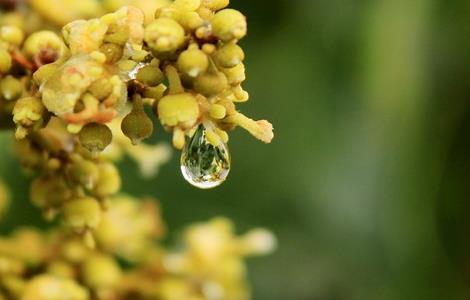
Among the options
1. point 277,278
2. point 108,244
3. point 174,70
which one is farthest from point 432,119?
point 174,70

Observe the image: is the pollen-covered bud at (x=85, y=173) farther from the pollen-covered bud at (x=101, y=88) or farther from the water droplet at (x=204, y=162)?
the pollen-covered bud at (x=101, y=88)

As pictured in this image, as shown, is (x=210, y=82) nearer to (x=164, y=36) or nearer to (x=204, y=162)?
(x=164, y=36)

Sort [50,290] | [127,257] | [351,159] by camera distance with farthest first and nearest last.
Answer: [351,159], [127,257], [50,290]

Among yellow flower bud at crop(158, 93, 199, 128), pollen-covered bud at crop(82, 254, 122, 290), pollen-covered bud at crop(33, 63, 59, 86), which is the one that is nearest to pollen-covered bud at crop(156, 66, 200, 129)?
yellow flower bud at crop(158, 93, 199, 128)

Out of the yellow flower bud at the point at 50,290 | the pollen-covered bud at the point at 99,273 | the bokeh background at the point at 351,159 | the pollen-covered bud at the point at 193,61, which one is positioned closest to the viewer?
→ the pollen-covered bud at the point at 193,61

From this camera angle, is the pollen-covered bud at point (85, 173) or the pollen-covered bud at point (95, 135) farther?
the pollen-covered bud at point (85, 173)

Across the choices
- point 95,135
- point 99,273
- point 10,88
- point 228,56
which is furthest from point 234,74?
point 99,273

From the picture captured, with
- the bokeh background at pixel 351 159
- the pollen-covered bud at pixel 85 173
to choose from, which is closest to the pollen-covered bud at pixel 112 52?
the pollen-covered bud at pixel 85 173
